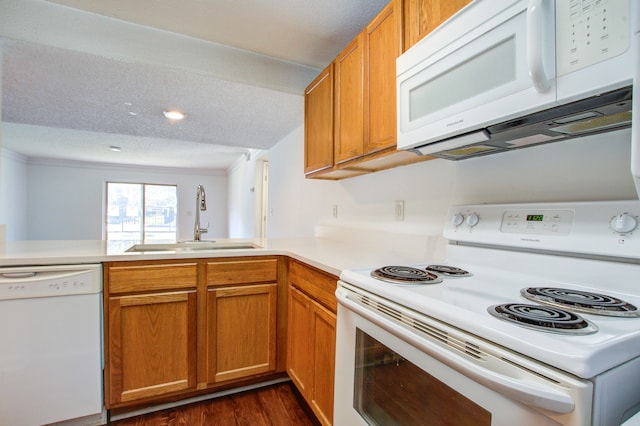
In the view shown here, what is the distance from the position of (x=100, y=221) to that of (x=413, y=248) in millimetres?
7895

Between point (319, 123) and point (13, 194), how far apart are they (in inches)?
276

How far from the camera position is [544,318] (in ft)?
1.88

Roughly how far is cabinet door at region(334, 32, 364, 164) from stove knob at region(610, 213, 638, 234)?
102 cm

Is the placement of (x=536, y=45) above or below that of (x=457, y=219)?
above

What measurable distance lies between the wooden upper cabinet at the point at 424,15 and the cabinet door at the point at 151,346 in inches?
66.1

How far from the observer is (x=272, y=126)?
3.11 meters

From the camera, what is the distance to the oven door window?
63 cm

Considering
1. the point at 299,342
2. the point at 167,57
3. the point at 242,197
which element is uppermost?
the point at 167,57

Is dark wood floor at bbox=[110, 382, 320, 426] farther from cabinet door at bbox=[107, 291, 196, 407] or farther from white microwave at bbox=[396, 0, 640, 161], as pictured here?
white microwave at bbox=[396, 0, 640, 161]

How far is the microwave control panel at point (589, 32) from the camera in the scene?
2.01 ft

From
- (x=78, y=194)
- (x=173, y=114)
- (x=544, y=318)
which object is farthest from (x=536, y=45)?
(x=78, y=194)

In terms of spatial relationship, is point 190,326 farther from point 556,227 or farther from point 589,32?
point 589,32

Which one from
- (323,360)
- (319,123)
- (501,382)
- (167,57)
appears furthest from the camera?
(319,123)

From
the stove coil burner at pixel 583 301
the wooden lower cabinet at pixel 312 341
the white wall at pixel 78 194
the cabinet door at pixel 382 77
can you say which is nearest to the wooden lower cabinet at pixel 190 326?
the wooden lower cabinet at pixel 312 341
